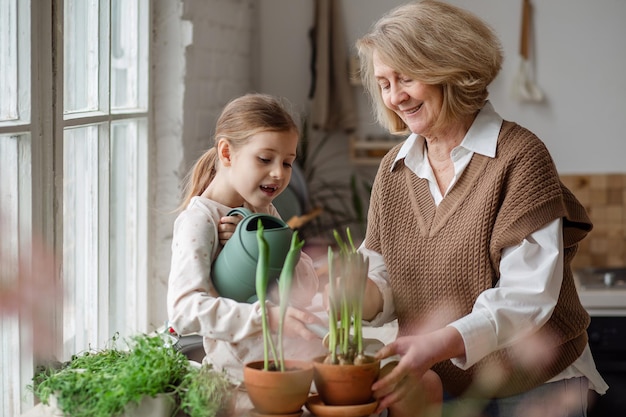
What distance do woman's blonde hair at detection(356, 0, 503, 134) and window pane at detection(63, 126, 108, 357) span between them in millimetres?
765

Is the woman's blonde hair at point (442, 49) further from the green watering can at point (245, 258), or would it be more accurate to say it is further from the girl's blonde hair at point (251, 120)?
the green watering can at point (245, 258)

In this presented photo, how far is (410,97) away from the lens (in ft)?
5.08

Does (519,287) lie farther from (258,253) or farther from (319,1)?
(319,1)

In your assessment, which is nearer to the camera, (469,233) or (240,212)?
(240,212)

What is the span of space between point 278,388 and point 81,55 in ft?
3.55

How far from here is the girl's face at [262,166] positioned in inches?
57.0

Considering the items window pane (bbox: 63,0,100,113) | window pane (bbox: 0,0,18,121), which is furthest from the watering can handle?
window pane (bbox: 63,0,100,113)

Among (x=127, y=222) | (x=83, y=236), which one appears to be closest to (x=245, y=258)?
(x=83, y=236)

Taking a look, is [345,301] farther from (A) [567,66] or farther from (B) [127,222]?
(A) [567,66]

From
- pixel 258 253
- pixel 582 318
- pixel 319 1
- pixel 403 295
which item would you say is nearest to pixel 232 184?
pixel 258 253

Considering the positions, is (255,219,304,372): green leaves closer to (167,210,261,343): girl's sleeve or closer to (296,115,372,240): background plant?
(167,210,261,343): girl's sleeve

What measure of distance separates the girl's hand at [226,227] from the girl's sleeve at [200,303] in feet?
0.11

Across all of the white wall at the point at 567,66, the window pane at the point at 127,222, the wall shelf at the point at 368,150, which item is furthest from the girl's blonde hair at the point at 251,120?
the white wall at the point at 567,66

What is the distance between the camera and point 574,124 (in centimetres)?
374
